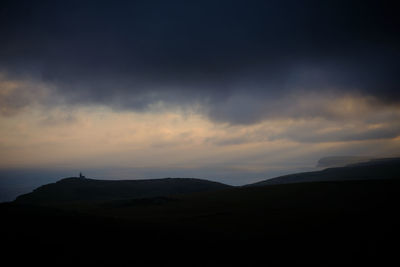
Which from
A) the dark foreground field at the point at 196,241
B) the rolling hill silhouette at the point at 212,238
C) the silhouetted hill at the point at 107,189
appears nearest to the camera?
the dark foreground field at the point at 196,241

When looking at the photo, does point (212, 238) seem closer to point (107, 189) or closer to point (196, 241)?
point (196, 241)

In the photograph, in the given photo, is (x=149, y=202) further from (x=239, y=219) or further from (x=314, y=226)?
(x=314, y=226)

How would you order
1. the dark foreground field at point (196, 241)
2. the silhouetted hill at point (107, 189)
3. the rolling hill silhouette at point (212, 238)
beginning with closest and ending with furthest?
the dark foreground field at point (196, 241) → the rolling hill silhouette at point (212, 238) → the silhouetted hill at point (107, 189)

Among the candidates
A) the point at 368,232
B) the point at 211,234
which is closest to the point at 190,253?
the point at 211,234

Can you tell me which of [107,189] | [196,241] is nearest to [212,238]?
[196,241]

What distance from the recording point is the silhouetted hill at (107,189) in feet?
191

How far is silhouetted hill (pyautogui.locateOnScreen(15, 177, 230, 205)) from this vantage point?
5828 cm

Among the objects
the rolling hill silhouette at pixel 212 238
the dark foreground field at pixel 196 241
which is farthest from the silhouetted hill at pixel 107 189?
the dark foreground field at pixel 196 241

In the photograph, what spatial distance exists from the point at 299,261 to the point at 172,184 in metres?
64.9

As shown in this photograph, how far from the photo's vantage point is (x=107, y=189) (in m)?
65.3

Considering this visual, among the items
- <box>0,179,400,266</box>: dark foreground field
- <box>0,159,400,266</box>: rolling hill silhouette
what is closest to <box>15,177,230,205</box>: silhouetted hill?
<box>0,159,400,266</box>: rolling hill silhouette

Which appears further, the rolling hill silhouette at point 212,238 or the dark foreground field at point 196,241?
the rolling hill silhouette at point 212,238

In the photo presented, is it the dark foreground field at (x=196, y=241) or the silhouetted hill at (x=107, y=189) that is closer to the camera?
the dark foreground field at (x=196, y=241)

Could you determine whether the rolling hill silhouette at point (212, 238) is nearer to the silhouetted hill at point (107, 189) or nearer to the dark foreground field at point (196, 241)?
the dark foreground field at point (196, 241)
